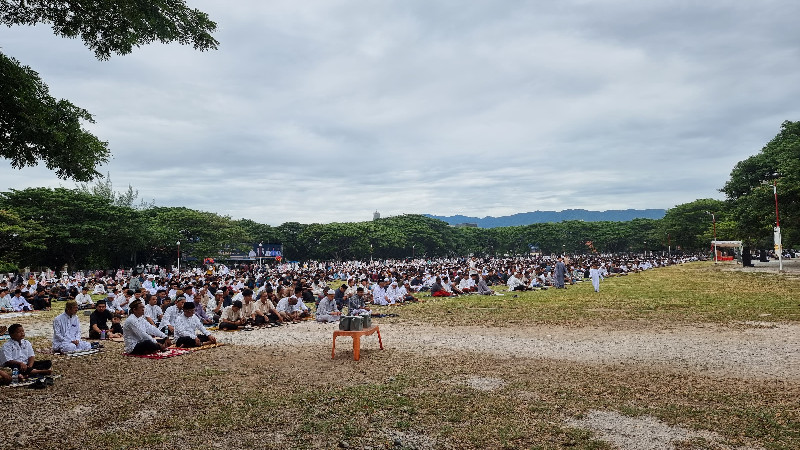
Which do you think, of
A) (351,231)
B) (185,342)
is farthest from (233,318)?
(351,231)

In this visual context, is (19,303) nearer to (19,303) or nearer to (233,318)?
(19,303)

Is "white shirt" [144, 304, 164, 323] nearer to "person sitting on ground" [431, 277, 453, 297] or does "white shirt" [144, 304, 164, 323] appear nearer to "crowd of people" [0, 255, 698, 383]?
"crowd of people" [0, 255, 698, 383]

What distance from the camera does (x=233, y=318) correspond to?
13500 mm

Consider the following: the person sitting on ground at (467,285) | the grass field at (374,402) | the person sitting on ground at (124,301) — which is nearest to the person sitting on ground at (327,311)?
the grass field at (374,402)

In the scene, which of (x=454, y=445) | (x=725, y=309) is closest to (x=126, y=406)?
(x=454, y=445)

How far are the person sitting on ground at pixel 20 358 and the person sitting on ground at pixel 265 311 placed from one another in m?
6.10

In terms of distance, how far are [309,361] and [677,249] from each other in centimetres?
9360

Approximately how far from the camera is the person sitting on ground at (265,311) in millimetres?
13773

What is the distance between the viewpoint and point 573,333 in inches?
439

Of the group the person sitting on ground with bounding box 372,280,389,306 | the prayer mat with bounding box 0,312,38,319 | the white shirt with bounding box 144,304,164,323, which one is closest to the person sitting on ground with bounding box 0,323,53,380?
the white shirt with bounding box 144,304,164,323

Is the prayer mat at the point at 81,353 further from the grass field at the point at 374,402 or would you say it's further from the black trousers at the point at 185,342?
the black trousers at the point at 185,342

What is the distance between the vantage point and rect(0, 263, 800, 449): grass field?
503cm

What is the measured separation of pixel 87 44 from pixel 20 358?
4952mm

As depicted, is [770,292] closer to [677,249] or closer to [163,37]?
[163,37]
